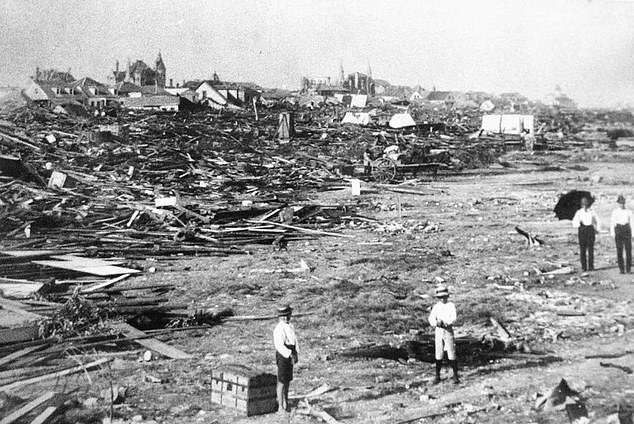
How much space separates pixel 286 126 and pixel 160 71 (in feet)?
7.64

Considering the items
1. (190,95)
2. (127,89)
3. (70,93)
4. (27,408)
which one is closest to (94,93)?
(70,93)

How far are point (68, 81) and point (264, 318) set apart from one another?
443 cm

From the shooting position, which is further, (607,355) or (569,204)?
(569,204)

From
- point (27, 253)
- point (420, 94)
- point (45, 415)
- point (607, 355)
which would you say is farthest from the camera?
point (420, 94)

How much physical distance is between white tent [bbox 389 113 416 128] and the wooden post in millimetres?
5790

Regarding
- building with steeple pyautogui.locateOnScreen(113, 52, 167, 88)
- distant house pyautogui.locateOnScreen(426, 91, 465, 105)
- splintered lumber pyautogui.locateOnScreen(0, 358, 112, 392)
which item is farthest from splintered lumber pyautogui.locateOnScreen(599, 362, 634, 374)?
building with steeple pyautogui.locateOnScreen(113, 52, 167, 88)

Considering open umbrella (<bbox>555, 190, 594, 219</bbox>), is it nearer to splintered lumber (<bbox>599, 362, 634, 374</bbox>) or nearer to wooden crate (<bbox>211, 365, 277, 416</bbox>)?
splintered lumber (<bbox>599, 362, 634, 374</bbox>)

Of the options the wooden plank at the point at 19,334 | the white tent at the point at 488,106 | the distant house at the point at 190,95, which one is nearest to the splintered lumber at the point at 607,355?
the white tent at the point at 488,106

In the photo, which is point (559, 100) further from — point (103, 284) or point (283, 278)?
point (103, 284)

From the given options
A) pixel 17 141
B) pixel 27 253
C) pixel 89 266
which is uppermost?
pixel 17 141

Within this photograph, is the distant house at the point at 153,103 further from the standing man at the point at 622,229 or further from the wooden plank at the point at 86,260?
the standing man at the point at 622,229

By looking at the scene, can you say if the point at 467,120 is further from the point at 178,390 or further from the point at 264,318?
the point at 178,390

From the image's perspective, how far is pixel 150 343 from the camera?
17.6ft

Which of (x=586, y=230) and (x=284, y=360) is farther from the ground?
(x=586, y=230)
